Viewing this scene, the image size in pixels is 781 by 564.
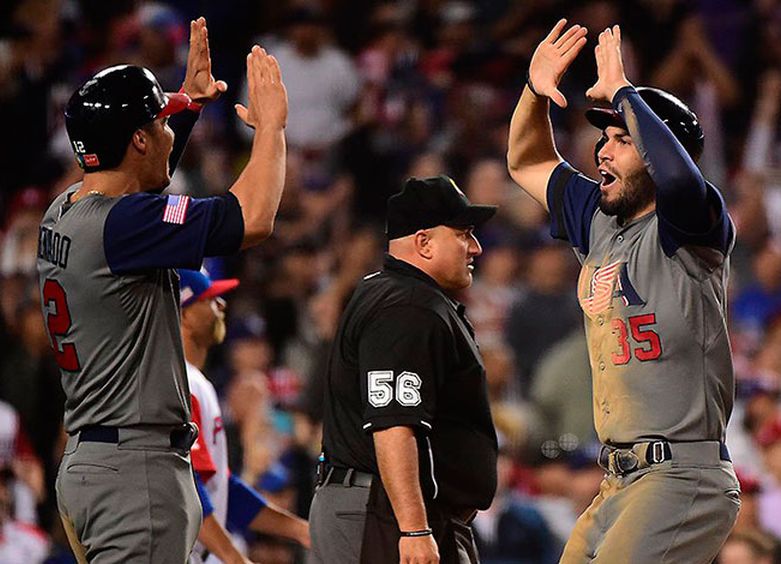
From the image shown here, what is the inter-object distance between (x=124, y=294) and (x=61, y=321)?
23 centimetres

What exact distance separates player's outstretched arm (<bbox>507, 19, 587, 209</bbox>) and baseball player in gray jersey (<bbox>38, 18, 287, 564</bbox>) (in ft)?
3.54

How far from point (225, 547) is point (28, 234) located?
542 centimetres

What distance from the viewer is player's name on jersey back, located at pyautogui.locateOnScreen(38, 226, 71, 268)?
14.2 feet

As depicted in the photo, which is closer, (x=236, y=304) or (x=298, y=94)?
(x=236, y=304)

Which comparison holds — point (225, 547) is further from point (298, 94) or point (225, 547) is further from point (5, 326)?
point (298, 94)

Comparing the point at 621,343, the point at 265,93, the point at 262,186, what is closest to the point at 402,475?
the point at 621,343

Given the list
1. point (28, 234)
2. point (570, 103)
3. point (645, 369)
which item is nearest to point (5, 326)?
point (28, 234)

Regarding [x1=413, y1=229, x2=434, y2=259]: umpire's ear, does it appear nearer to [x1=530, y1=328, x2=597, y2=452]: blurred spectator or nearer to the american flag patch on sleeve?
the american flag patch on sleeve

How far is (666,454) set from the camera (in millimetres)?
4375

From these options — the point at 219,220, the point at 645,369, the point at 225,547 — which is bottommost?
the point at 225,547

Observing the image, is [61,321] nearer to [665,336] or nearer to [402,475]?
[402,475]

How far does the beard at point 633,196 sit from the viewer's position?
460 cm

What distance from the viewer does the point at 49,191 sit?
1060cm

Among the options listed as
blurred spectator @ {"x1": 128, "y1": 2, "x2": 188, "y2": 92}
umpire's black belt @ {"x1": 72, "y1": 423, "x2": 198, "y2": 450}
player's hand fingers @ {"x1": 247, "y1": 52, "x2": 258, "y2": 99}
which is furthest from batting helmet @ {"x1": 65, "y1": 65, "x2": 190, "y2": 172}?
blurred spectator @ {"x1": 128, "y1": 2, "x2": 188, "y2": 92}
